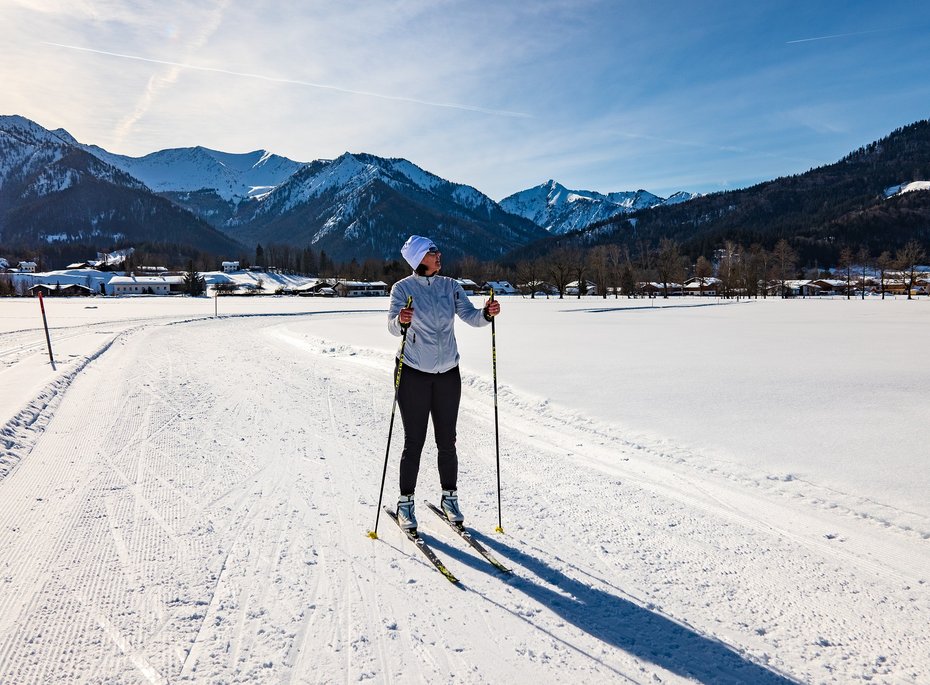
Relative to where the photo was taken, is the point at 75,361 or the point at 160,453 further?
the point at 75,361

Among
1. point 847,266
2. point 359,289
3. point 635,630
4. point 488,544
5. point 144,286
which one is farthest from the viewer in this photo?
point 847,266

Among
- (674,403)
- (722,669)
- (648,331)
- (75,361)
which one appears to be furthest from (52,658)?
(648,331)

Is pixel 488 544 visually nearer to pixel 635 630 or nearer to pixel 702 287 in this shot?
pixel 635 630

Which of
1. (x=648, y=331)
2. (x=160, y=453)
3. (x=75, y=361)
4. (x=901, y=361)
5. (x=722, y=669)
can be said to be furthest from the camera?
(x=648, y=331)

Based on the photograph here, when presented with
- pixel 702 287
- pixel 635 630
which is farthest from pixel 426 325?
pixel 702 287

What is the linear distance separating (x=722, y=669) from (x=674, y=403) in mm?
6046

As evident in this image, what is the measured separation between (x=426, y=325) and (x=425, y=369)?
1.21 ft

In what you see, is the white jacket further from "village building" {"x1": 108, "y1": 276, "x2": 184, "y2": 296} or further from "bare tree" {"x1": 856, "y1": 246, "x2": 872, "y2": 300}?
"bare tree" {"x1": 856, "y1": 246, "x2": 872, "y2": 300}

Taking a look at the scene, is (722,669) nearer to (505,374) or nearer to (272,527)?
(272,527)

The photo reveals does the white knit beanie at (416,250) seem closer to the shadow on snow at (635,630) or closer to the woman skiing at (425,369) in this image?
the woman skiing at (425,369)

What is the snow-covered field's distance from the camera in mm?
2734

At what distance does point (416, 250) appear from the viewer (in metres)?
4.31

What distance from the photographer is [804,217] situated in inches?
7844

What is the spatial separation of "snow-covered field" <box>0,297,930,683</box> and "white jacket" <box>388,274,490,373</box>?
1416 millimetres
